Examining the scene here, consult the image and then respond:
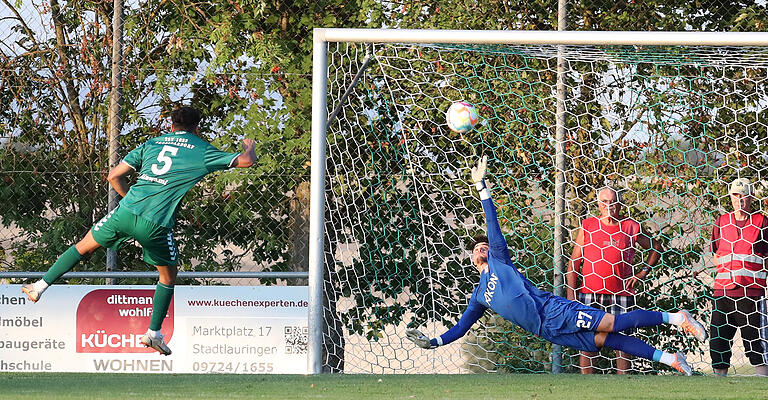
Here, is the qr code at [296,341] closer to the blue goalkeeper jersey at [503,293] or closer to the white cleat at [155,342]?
the white cleat at [155,342]

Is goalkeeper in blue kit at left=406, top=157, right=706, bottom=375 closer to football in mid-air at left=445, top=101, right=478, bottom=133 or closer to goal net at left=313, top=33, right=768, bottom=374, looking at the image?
football in mid-air at left=445, top=101, right=478, bottom=133

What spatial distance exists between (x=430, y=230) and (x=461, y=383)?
2.07m

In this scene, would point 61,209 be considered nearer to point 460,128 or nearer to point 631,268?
point 460,128

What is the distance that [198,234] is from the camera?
762cm

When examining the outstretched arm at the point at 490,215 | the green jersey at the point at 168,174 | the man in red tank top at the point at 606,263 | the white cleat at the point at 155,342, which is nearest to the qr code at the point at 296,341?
the white cleat at the point at 155,342

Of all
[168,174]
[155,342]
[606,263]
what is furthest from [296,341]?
[606,263]

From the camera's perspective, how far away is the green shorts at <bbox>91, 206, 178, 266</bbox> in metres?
5.69

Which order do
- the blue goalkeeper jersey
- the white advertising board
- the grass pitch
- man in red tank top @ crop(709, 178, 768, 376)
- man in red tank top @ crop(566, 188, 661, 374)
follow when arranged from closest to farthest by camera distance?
the grass pitch, the blue goalkeeper jersey, man in red tank top @ crop(709, 178, 768, 376), man in red tank top @ crop(566, 188, 661, 374), the white advertising board

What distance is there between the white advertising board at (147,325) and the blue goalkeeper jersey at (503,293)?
1.37 meters

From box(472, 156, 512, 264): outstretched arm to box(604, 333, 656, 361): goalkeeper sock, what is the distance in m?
0.73

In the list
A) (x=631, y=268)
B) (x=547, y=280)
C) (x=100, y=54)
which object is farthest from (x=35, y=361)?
(x=631, y=268)

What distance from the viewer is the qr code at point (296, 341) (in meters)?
6.79

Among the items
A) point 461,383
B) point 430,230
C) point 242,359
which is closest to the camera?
point 461,383

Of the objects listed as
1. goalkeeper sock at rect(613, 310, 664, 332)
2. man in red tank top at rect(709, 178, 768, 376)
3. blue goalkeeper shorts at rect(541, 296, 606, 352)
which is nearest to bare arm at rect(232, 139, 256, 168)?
blue goalkeeper shorts at rect(541, 296, 606, 352)
